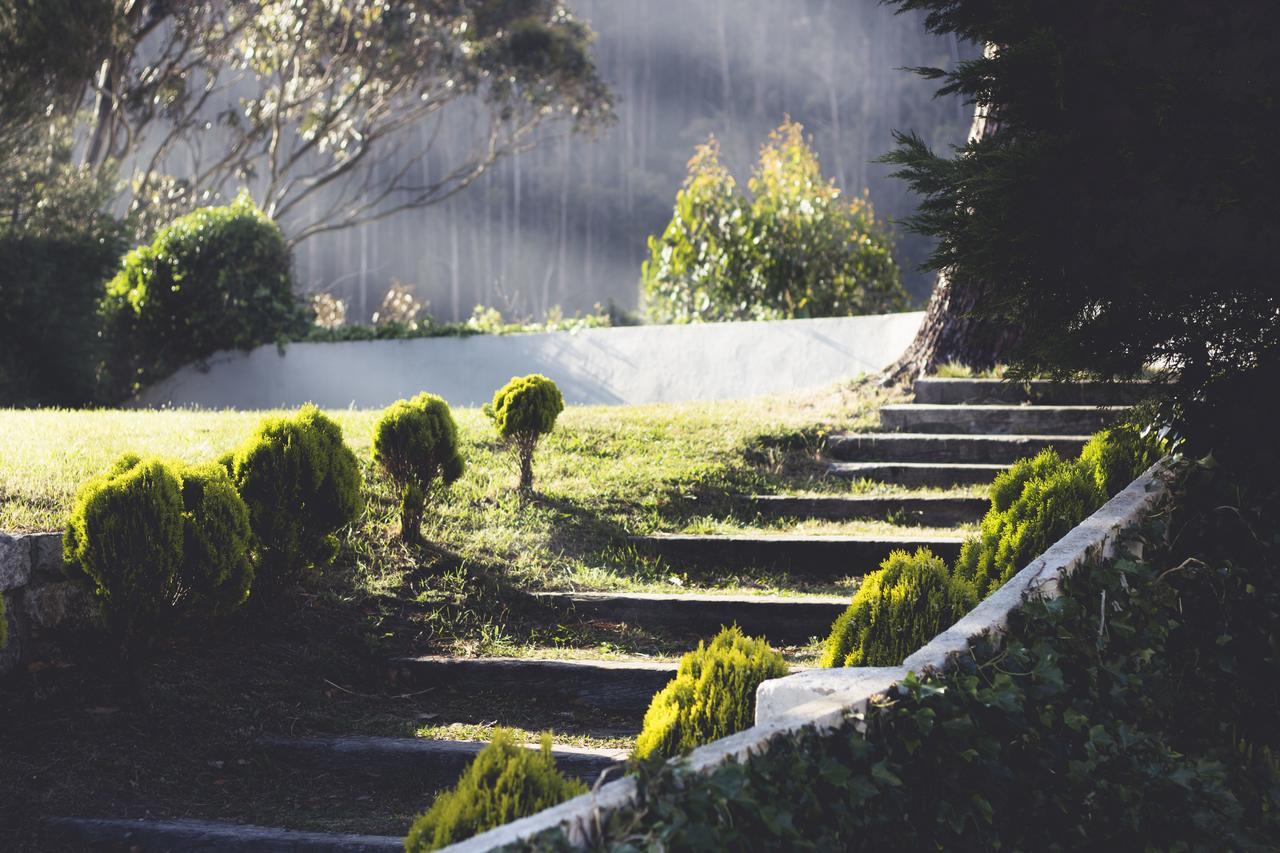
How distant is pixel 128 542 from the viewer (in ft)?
15.1

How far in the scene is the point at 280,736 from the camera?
4715 millimetres

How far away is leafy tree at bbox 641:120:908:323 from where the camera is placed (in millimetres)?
13086

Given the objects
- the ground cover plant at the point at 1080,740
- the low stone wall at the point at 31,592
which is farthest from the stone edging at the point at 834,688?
the low stone wall at the point at 31,592

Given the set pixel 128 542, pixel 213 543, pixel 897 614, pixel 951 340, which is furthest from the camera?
pixel 951 340

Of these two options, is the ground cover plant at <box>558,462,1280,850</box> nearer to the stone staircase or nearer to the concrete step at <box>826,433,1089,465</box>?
the stone staircase

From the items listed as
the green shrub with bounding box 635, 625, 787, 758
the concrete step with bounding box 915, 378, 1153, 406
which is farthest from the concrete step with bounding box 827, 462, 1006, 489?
the green shrub with bounding box 635, 625, 787, 758

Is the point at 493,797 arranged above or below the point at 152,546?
below

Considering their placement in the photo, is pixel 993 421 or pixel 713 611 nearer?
pixel 713 611

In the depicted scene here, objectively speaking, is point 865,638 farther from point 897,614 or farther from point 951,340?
point 951,340

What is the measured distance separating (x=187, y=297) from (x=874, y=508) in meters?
9.02

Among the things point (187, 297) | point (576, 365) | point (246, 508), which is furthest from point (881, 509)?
point (187, 297)

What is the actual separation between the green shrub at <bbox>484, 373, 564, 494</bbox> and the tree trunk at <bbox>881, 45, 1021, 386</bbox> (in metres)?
3.39

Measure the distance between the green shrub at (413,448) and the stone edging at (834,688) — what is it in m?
3.21

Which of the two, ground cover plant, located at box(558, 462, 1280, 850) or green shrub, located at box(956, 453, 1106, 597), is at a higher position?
green shrub, located at box(956, 453, 1106, 597)
